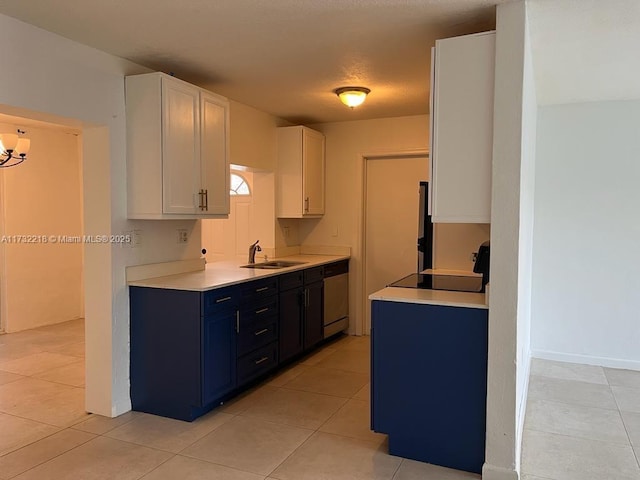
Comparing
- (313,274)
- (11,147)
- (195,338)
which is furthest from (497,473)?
(11,147)

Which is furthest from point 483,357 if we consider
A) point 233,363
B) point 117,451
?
point 117,451

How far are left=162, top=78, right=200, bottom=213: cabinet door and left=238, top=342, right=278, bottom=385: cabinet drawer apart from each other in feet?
3.81

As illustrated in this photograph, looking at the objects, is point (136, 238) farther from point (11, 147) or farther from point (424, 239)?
point (424, 239)

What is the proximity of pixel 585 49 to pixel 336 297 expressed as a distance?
10.3 ft

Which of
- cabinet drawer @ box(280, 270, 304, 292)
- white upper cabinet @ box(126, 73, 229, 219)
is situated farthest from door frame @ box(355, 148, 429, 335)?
white upper cabinet @ box(126, 73, 229, 219)

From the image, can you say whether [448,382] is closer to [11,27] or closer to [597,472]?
[597,472]

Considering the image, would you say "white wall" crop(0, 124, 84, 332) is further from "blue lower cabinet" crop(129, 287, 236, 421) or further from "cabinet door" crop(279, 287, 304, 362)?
"cabinet door" crop(279, 287, 304, 362)

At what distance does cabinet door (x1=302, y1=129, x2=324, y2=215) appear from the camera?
5.03 meters

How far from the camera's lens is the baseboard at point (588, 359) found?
168 inches

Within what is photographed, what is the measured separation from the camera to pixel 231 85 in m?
3.90

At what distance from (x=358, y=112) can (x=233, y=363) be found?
2.80 m

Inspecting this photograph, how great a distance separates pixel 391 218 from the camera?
5.34m

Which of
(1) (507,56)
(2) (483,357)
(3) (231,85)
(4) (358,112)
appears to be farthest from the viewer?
(4) (358,112)

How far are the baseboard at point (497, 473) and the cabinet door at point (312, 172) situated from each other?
3.17 meters
